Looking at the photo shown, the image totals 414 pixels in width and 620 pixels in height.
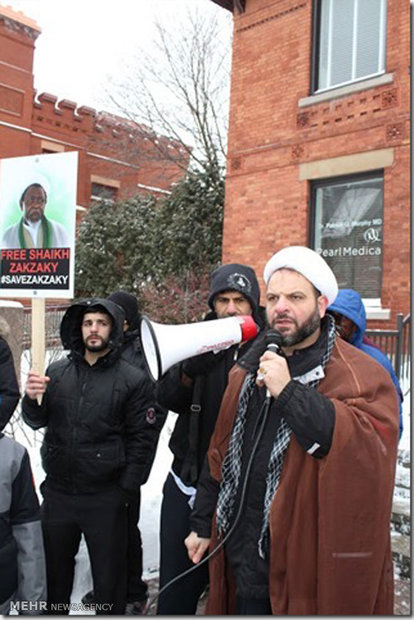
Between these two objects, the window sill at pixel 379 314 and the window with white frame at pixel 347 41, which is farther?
the window with white frame at pixel 347 41

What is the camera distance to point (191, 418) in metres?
2.56

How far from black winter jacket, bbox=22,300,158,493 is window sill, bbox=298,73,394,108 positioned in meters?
7.49

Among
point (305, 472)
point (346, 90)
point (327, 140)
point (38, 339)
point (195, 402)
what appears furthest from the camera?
point (327, 140)

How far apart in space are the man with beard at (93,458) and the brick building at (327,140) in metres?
6.32

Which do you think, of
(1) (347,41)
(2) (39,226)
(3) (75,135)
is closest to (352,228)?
(1) (347,41)

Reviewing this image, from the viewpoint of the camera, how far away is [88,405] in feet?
9.55

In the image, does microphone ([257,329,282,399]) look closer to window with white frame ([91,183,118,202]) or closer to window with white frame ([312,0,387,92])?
window with white frame ([312,0,387,92])

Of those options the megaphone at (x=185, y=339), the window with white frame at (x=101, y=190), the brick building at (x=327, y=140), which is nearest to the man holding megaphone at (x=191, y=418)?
the megaphone at (x=185, y=339)

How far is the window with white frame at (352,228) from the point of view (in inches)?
349

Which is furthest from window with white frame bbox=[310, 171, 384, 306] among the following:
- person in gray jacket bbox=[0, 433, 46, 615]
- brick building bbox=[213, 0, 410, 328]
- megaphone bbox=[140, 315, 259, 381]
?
person in gray jacket bbox=[0, 433, 46, 615]

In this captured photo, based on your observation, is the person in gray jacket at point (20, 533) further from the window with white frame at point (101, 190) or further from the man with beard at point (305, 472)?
the window with white frame at point (101, 190)

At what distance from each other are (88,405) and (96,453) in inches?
10.4

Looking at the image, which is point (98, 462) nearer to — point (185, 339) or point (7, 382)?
point (7, 382)

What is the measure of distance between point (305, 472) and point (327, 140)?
8577 millimetres
